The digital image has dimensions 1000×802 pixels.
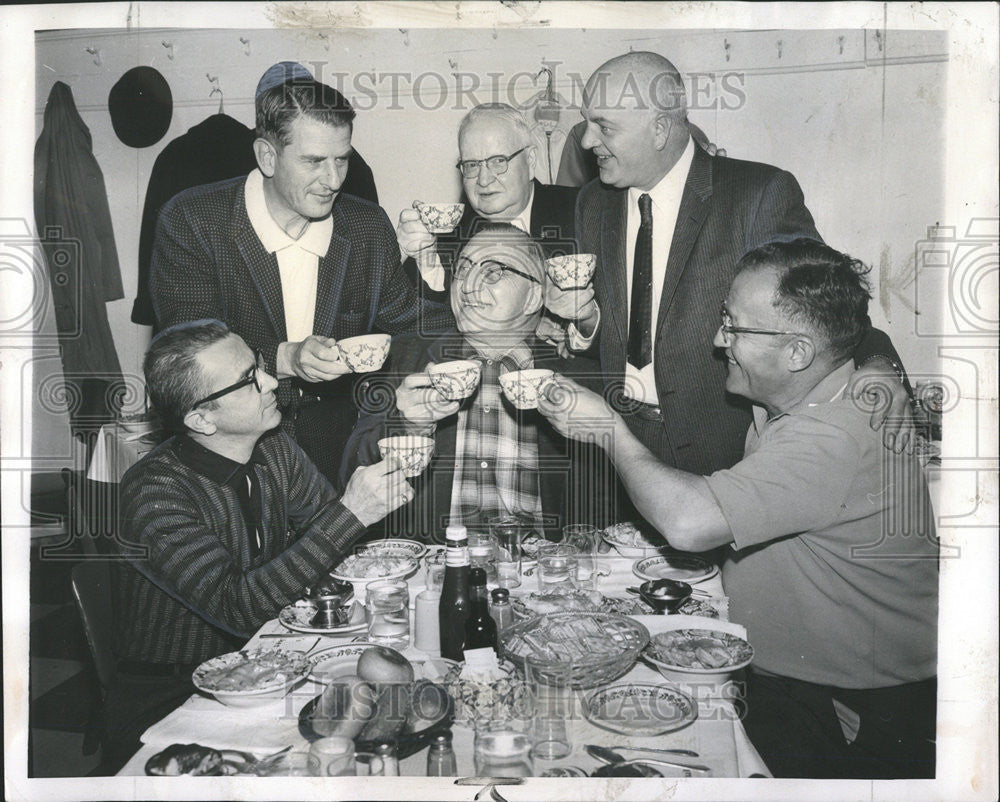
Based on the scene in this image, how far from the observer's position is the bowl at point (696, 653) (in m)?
2.12

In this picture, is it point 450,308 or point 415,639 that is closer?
point 415,639

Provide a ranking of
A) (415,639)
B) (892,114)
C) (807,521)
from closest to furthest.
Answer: (415,639), (807,521), (892,114)

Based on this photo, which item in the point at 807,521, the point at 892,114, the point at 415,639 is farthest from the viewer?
the point at 892,114

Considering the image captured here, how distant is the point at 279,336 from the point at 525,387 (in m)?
0.76

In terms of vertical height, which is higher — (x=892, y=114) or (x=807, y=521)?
(x=892, y=114)

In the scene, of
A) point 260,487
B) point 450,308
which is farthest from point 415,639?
point 450,308

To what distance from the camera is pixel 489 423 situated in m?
2.68

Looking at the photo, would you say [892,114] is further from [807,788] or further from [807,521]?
[807,788]

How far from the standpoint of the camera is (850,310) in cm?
255

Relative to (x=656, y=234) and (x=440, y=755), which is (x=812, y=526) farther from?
(x=440, y=755)

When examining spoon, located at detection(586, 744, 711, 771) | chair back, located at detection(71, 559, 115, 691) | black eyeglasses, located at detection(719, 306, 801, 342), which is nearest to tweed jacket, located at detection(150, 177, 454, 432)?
chair back, located at detection(71, 559, 115, 691)

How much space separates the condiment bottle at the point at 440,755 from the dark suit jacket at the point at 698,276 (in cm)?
110

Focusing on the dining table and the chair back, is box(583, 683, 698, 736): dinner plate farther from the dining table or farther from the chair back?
the chair back

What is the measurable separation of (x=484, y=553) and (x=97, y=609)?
1132 mm
